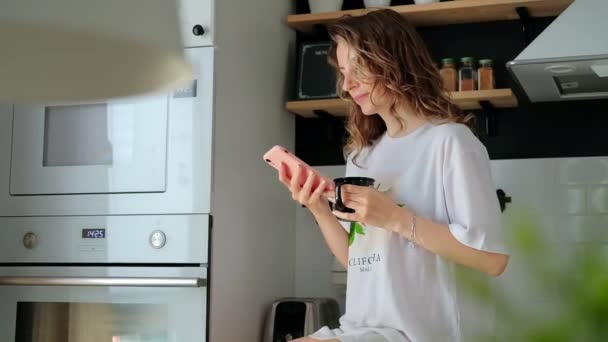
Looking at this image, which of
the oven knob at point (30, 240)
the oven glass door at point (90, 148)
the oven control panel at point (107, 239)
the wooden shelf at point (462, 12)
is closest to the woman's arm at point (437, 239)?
the oven control panel at point (107, 239)

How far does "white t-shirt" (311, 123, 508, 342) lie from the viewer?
1.89 meters

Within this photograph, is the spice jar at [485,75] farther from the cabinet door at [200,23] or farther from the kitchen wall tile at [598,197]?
the cabinet door at [200,23]

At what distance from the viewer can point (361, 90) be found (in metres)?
2.04

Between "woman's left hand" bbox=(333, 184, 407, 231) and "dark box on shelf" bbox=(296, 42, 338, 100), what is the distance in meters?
0.98

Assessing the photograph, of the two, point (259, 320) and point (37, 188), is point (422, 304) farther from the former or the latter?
point (37, 188)

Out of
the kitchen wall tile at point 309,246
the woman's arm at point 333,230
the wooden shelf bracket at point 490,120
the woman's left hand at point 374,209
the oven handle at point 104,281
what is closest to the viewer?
the woman's left hand at point 374,209

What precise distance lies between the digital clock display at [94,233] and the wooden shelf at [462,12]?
3.15 feet

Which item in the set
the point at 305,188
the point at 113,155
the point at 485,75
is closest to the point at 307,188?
the point at 305,188

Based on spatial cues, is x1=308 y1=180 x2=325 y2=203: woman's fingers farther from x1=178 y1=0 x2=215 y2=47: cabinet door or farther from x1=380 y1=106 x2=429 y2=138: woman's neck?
x1=178 y1=0 x2=215 y2=47: cabinet door

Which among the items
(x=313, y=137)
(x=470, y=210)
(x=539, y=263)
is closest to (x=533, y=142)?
(x=313, y=137)

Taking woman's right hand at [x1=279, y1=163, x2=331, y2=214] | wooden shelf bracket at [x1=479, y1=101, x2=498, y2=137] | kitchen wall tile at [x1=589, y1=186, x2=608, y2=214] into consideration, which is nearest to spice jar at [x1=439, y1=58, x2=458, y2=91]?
wooden shelf bracket at [x1=479, y1=101, x2=498, y2=137]

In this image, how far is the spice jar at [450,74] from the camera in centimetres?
267

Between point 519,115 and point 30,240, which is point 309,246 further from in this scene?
point 30,240

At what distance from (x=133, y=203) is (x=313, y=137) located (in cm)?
82
